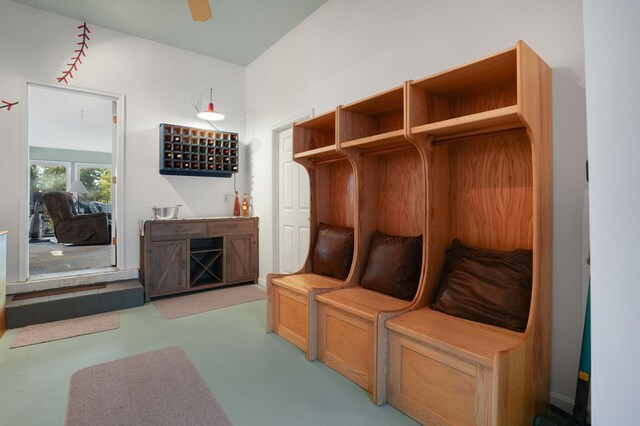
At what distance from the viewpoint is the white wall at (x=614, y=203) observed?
0.85 meters

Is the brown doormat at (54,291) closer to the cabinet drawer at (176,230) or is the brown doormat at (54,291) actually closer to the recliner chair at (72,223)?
the cabinet drawer at (176,230)

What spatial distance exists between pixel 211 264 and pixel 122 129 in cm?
203

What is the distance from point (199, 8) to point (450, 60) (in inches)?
68.8

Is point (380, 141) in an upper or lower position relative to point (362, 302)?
upper

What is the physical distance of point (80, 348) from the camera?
261 centimetres

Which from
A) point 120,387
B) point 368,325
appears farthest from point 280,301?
point 120,387

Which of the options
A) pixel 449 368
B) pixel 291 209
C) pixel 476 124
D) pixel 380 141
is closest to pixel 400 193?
pixel 380 141

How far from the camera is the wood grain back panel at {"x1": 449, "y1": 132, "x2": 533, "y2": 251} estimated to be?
1.88 meters

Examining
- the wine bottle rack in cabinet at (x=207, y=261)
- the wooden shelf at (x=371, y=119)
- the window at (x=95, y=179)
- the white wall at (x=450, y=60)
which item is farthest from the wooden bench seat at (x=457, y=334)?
the window at (x=95, y=179)

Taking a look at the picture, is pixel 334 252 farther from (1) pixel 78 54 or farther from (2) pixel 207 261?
(1) pixel 78 54

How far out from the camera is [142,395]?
1957mm

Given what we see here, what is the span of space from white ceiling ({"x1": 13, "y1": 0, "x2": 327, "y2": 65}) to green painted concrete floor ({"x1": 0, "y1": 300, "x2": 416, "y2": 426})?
10.8 feet

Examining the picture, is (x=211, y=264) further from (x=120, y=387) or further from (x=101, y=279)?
Result: (x=120, y=387)

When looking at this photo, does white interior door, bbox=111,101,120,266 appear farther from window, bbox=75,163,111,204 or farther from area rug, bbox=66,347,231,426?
window, bbox=75,163,111,204
